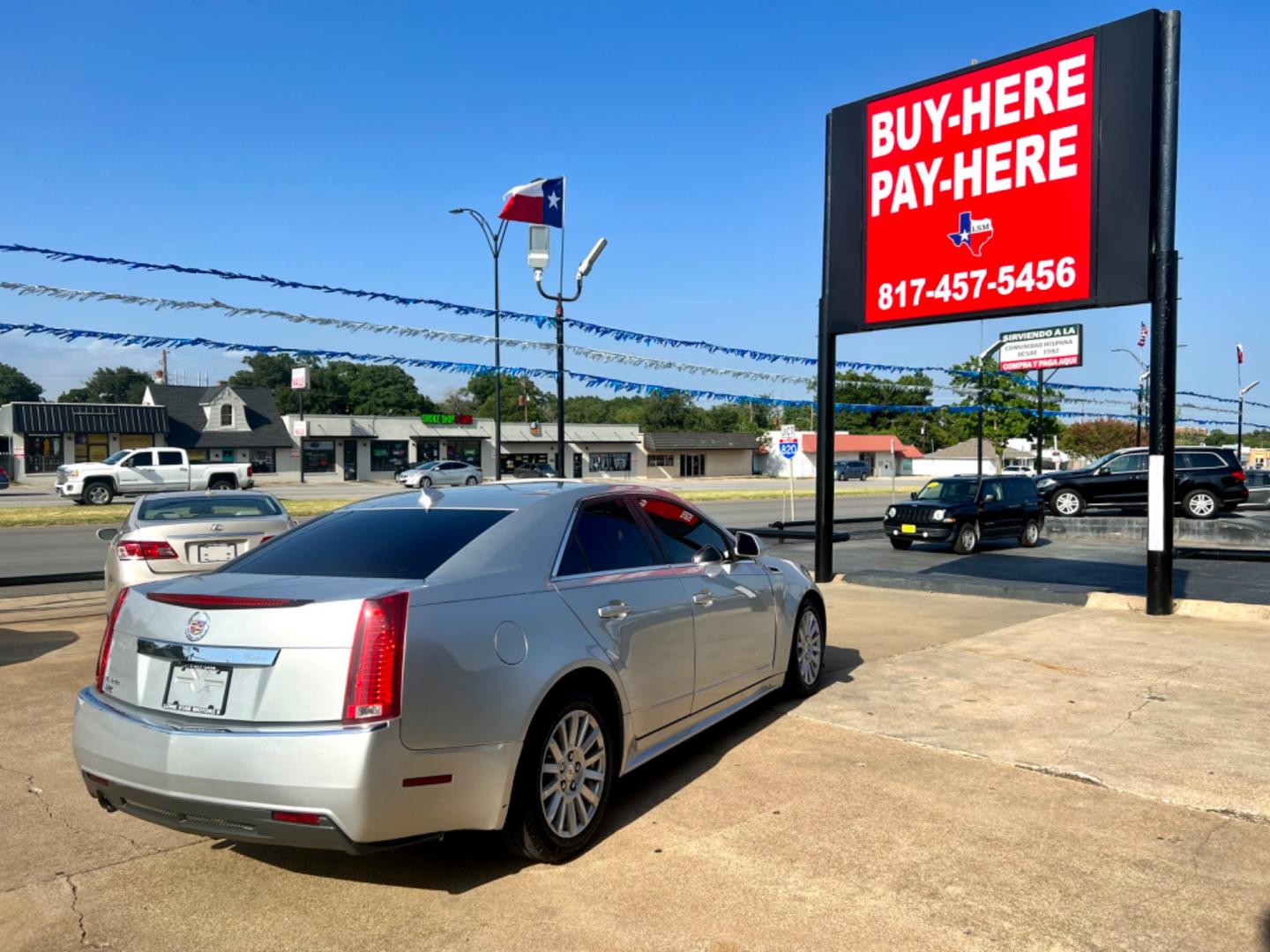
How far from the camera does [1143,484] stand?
23.7 m

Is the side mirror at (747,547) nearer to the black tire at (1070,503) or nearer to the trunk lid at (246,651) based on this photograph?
the trunk lid at (246,651)

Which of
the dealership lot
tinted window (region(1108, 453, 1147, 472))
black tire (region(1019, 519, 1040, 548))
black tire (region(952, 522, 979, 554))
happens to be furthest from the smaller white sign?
the dealership lot

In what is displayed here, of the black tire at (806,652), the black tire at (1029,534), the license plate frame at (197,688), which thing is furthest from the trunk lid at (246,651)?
the black tire at (1029,534)

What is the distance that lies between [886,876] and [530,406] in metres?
108

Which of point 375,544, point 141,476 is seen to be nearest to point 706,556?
point 375,544

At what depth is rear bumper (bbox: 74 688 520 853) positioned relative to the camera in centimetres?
342

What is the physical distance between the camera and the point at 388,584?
380 cm

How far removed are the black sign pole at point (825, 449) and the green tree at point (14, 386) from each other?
345 ft

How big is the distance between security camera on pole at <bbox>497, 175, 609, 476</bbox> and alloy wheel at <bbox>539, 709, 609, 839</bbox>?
1132 cm

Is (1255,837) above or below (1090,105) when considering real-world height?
below

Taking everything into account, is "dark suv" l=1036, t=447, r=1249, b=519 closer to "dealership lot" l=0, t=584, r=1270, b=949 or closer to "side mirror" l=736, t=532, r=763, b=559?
"dealership lot" l=0, t=584, r=1270, b=949

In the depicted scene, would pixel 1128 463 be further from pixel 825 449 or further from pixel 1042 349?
pixel 1042 349

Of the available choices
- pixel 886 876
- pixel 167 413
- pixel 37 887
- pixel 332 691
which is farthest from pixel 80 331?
pixel 167 413

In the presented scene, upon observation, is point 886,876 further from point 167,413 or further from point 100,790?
point 167,413
